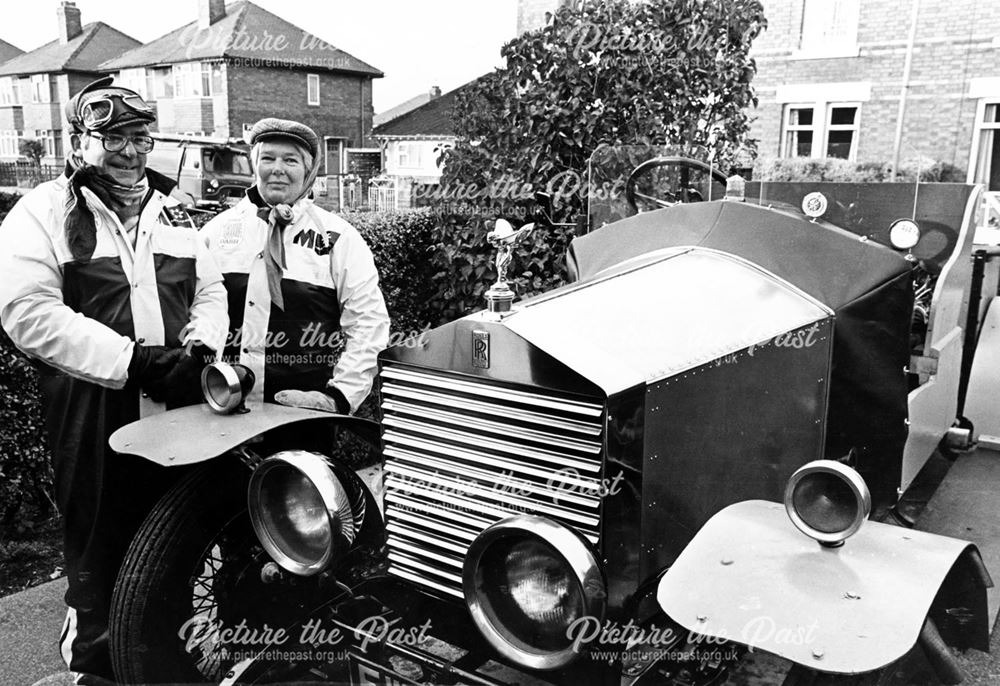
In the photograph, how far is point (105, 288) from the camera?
2764 millimetres

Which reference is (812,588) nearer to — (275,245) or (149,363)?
(149,363)

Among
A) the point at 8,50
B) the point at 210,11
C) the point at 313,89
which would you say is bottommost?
the point at 313,89

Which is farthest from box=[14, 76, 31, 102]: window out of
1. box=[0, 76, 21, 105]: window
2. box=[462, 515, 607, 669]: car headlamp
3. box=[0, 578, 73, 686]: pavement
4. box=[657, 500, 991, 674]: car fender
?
box=[657, 500, 991, 674]: car fender

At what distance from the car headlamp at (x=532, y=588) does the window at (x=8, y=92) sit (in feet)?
164

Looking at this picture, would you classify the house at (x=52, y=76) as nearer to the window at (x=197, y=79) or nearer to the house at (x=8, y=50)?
the window at (x=197, y=79)

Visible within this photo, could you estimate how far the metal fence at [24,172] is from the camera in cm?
A: 3309

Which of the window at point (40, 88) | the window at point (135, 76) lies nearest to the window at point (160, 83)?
the window at point (135, 76)

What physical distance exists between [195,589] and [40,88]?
1828 inches

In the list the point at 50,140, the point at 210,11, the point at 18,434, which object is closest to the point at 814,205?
the point at 18,434

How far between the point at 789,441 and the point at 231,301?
83.9 inches

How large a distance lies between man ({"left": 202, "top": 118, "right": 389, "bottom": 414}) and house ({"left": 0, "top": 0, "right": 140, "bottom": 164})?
41.2 metres

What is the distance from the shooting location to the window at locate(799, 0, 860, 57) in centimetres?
1759

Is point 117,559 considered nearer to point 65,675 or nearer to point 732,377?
point 65,675

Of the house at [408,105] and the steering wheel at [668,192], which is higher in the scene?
the house at [408,105]
